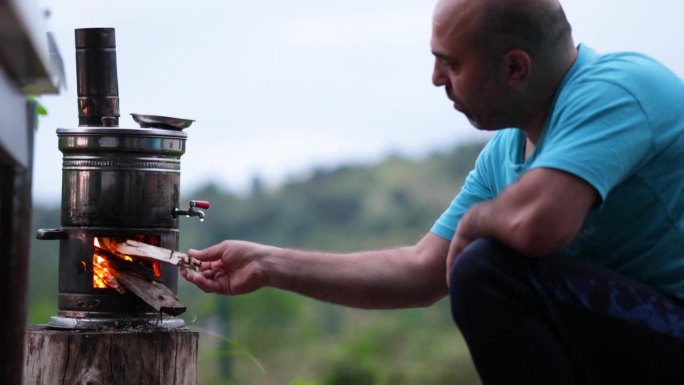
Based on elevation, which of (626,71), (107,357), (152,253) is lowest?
(107,357)

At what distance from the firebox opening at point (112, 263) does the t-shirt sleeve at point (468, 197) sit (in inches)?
40.2

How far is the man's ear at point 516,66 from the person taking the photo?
10.9ft

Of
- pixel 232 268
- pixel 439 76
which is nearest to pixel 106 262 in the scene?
pixel 232 268

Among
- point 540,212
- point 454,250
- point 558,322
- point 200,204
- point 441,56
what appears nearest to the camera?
point 540,212

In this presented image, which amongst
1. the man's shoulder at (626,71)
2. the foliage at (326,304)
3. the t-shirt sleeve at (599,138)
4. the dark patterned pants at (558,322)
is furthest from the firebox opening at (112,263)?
the foliage at (326,304)

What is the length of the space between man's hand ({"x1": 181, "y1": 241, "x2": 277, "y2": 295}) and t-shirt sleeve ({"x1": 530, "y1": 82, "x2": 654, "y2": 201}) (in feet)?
3.41

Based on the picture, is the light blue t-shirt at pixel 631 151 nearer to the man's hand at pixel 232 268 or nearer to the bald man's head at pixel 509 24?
the bald man's head at pixel 509 24

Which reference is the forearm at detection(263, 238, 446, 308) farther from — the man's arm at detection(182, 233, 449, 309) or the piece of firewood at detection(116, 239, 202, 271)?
the piece of firewood at detection(116, 239, 202, 271)

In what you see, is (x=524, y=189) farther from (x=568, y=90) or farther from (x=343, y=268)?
(x=343, y=268)

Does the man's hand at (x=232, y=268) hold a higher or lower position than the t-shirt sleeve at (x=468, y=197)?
lower

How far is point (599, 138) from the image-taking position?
3115 millimetres

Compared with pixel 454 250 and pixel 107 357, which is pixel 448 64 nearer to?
pixel 454 250

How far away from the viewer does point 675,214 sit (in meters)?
3.31

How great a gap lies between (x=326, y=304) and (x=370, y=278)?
24.6 feet
